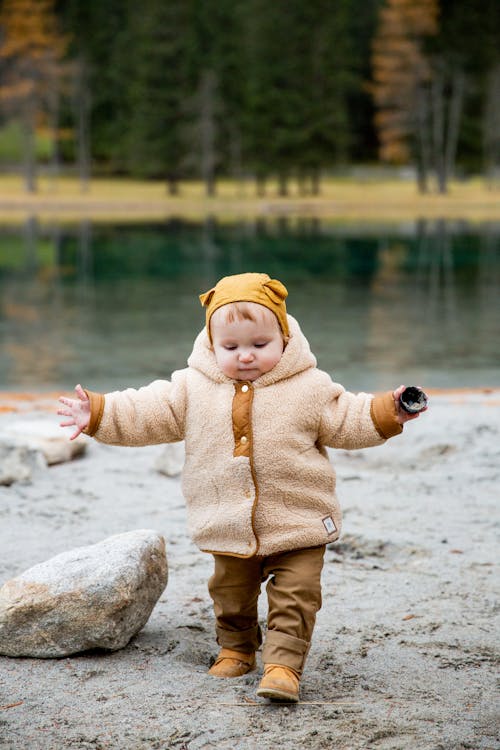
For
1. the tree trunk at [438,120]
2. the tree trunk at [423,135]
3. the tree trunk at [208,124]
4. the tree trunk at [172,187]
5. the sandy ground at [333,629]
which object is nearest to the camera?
the sandy ground at [333,629]

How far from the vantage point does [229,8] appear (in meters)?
42.2

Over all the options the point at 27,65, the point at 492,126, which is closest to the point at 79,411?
the point at 27,65

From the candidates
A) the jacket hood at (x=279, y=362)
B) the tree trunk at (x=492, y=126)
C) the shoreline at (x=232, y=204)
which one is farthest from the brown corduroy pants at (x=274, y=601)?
the tree trunk at (x=492, y=126)

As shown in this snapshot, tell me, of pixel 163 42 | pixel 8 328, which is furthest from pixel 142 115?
pixel 8 328

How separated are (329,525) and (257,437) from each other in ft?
1.08

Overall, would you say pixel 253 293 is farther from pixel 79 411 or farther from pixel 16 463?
pixel 16 463

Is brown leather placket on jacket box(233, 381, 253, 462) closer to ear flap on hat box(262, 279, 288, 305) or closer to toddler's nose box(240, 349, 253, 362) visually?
toddler's nose box(240, 349, 253, 362)

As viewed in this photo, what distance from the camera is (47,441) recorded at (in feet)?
17.2

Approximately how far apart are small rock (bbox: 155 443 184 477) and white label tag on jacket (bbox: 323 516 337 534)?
7.14 ft

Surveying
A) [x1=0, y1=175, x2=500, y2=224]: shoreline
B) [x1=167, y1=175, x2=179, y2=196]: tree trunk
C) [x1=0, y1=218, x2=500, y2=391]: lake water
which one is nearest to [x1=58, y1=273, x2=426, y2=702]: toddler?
[x1=0, y1=218, x2=500, y2=391]: lake water

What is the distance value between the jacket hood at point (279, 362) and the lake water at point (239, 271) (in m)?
5.12

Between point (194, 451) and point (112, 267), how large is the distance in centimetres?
1629

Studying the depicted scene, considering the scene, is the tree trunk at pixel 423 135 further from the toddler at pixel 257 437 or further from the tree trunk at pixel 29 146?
the toddler at pixel 257 437

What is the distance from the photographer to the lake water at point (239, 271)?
30.2 feet
